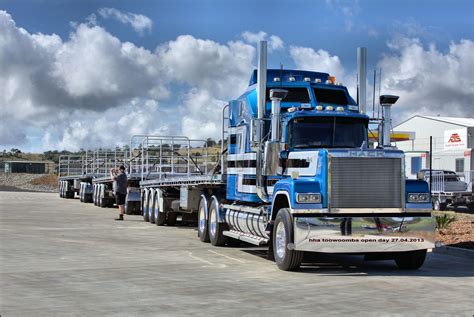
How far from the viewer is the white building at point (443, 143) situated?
1756 inches

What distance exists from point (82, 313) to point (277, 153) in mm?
5026

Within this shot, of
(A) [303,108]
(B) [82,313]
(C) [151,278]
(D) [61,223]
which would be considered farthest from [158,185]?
(B) [82,313]

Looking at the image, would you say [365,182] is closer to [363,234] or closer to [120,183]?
[363,234]

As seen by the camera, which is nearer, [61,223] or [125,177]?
[61,223]

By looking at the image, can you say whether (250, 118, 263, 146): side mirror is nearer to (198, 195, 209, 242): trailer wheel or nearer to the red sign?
(198, 195, 209, 242): trailer wheel

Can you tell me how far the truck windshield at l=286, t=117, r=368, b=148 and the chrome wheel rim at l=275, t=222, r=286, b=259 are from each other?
1.58 metres

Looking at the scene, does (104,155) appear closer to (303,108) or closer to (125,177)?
(125,177)

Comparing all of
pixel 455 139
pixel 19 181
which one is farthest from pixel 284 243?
pixel 19 181

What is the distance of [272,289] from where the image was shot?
372 inches

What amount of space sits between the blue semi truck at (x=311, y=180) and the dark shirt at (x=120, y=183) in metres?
9.47

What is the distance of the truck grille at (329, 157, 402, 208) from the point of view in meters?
10.8

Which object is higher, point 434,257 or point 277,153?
point 277,153

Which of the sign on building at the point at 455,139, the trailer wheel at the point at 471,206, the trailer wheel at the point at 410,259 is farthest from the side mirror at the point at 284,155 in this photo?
the sign on building at the point at 455,139

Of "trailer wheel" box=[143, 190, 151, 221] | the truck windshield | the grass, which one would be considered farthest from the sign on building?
the grass
